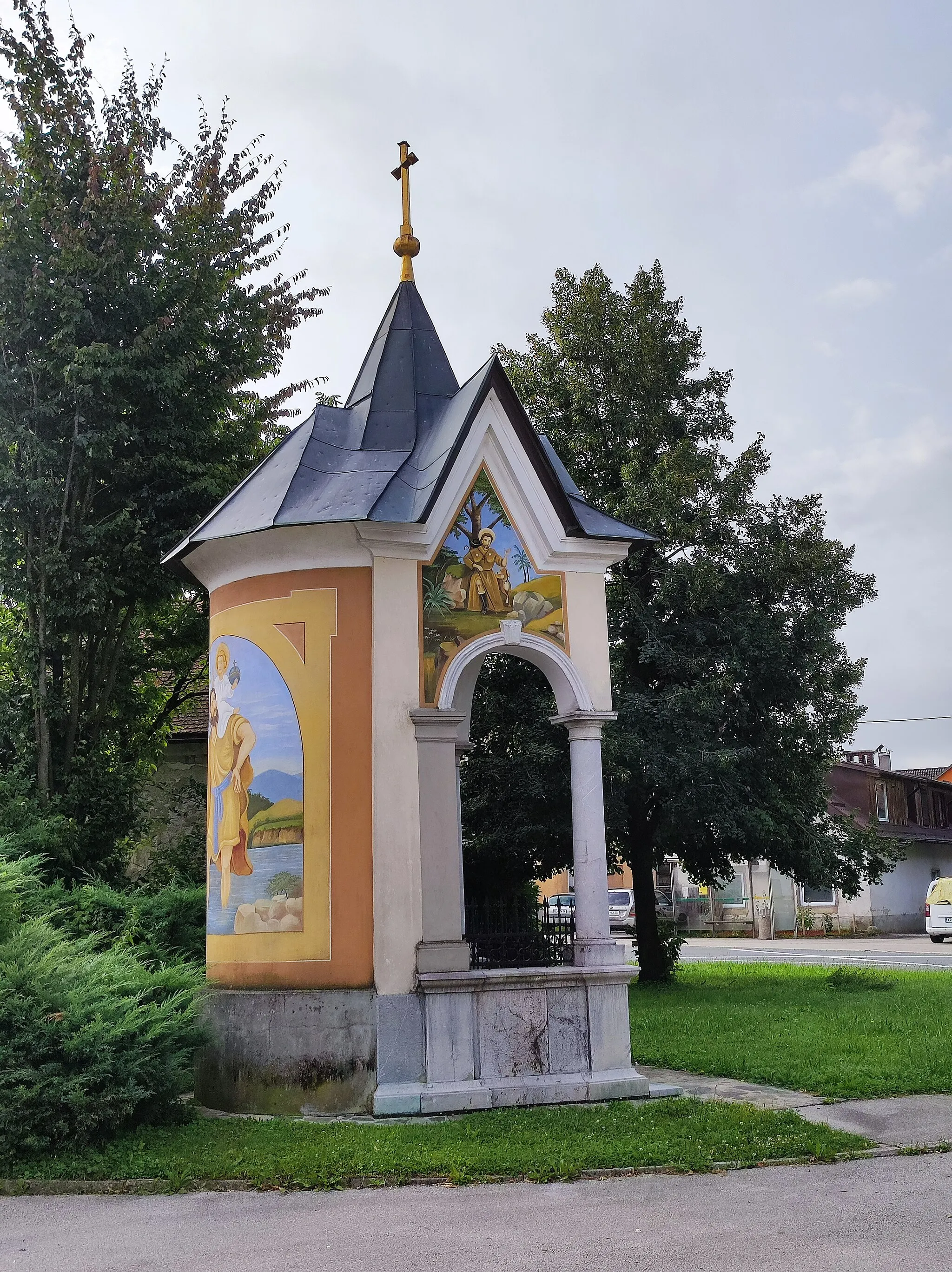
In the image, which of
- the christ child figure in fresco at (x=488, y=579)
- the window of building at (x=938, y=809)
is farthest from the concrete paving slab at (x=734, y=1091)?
the window of building at (x=938, y=809)

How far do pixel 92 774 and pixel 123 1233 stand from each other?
10.1 metres

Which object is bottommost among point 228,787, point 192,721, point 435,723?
point 228,787

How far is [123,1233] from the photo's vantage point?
6.70m

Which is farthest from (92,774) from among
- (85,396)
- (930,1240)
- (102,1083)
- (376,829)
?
(930,1240)

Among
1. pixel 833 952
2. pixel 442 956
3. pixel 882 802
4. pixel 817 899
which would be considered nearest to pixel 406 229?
pixel 442 956

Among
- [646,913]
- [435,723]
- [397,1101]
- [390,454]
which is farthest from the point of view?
[646,913]

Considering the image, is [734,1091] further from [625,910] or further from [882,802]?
[882,802]

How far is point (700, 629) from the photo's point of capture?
796 inches

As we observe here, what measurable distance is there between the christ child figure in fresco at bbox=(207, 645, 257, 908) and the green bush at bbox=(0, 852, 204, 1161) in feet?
4.23

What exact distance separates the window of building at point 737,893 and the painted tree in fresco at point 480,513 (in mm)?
34557

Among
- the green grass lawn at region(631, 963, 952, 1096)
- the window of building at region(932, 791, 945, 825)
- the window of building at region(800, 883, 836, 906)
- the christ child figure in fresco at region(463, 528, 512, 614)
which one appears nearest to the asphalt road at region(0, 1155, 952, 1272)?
the green grass lawn at region(631, 963, 952, 1096)

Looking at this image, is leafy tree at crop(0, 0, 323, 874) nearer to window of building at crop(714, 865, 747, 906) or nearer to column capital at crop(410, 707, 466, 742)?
column capital at crop(410, 707, 466, 742)

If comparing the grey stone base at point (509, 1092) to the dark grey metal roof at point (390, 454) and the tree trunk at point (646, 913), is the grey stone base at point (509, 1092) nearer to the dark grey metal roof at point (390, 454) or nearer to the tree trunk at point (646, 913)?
the dark grey metal roof at point (390, 454)

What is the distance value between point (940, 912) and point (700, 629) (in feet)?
63.6
